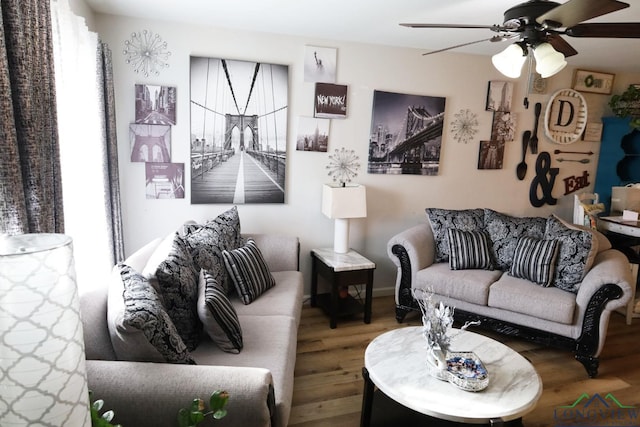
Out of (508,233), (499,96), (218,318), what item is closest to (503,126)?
(499,96)

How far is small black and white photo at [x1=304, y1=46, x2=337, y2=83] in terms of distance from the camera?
332cm

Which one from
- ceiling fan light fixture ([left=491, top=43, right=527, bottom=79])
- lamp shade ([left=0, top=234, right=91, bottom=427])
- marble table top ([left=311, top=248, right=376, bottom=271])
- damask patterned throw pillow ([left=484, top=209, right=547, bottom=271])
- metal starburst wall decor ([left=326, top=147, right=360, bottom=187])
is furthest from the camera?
metal starburst wall decor ([left=326, top=147, right=360, bottom=187])

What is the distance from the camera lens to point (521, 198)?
4180mm

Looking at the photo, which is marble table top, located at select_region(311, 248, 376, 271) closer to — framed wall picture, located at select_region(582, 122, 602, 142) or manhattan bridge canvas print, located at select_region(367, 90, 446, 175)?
manhattan bridge canvas print, located at select_region(367, 90, 446, 175)

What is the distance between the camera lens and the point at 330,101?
135 inches

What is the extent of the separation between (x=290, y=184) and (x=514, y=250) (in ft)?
6.39

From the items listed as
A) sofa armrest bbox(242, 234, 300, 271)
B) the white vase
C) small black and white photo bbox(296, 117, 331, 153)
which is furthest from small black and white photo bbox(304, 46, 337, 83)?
the white vase

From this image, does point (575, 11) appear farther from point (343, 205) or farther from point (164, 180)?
point (164, 180)

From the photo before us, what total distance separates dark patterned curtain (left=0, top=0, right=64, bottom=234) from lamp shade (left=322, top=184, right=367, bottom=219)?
2.04 meters

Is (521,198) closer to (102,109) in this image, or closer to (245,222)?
(245,222)

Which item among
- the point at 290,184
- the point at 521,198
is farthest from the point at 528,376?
the point at 521,198

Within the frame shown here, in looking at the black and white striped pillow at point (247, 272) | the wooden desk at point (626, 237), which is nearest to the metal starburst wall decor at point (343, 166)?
the black and white striped pillow at point (247, 272)

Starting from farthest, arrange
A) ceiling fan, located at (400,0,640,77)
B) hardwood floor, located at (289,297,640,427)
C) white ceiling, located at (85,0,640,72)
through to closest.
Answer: white ceiling, located at (85,0,640,72) → hardwood floor, located at (289,297,640,427) → ceiling fan, located at (400,0,640,77)

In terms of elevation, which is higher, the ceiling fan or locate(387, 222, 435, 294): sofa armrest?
the ceiling fan
